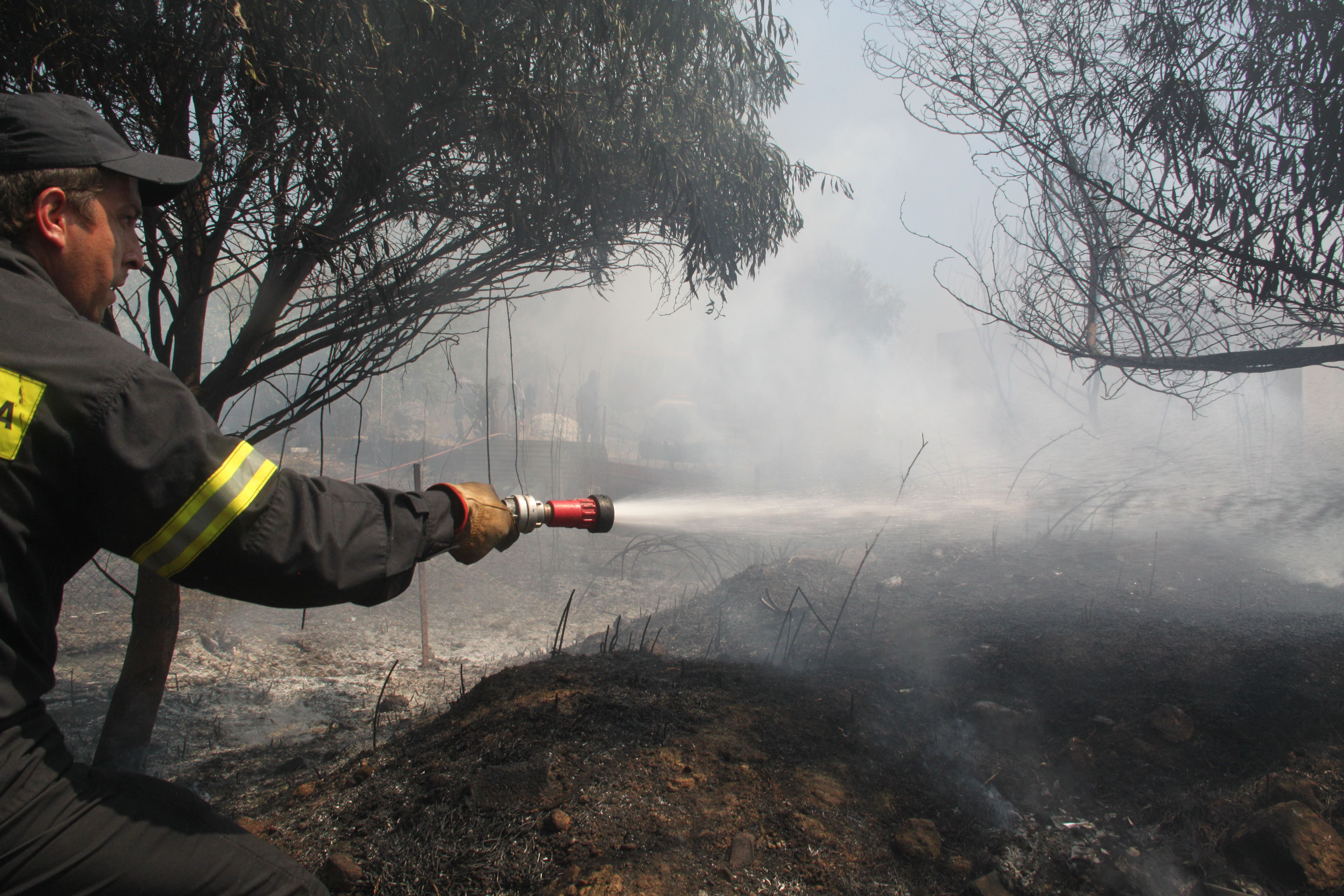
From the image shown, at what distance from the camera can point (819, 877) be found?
174 centimetres

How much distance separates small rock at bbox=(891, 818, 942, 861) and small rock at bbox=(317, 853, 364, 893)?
4.90 ft

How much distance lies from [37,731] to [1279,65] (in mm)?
4409

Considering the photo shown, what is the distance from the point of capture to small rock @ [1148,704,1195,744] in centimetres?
240

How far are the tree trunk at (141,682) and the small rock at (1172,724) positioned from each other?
4.03 metres

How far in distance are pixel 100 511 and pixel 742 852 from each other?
5.50 feet

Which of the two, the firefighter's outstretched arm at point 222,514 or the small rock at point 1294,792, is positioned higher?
the firefighter's outstretched arm at point 222,514

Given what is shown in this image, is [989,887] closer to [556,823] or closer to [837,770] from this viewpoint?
[837,770]

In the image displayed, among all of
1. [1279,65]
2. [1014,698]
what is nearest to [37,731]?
[1014,698]

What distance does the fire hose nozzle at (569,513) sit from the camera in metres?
1.80

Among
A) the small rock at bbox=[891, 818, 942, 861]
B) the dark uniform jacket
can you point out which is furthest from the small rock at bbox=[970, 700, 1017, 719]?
the dark uniform jacket

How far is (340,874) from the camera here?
1.70 metres

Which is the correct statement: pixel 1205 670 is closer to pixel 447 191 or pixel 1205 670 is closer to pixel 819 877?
pixel 819 877

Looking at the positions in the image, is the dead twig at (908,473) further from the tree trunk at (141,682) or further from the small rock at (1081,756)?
the tree trunk at (141,682)

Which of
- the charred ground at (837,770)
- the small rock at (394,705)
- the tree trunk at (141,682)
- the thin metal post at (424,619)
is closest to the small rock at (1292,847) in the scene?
the charred ground at (837,770)
